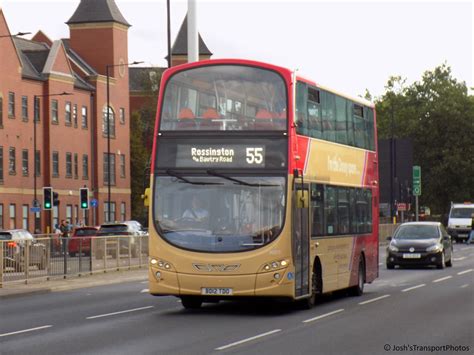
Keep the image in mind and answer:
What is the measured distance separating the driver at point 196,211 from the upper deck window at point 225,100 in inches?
49.2

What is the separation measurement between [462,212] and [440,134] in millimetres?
42930

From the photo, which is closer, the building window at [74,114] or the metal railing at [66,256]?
the metal railing at [66,256]

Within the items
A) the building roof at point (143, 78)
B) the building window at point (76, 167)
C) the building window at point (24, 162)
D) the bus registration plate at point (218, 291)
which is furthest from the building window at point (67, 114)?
the bus registration plate at point (218, 291)

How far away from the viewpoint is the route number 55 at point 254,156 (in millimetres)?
22969

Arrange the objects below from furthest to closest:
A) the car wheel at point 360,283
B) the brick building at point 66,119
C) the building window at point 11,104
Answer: the brick building at point 66,119, the building window at point 11,104, the car wheel at point 360,283

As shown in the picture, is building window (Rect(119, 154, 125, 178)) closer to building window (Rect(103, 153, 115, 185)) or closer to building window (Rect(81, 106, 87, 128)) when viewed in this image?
building window (Rect(103, 153, 115, 185))

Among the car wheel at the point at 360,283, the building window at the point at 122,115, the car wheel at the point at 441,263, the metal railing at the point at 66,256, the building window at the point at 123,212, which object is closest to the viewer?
the car wheel at the point at 360,283

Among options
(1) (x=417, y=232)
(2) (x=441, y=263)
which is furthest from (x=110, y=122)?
(2) (x=441, y=263)

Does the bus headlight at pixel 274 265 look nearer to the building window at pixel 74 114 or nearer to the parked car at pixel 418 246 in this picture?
the parked car at pixel 418 246

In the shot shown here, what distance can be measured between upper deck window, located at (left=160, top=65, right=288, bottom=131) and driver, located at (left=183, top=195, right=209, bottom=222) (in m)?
1.25

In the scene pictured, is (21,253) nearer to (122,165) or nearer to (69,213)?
(69,213)

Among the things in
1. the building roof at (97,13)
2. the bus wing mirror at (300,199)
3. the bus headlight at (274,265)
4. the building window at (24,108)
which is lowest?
the bus headlight at (274,265)

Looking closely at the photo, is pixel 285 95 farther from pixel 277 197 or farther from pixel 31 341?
pixel 31 341

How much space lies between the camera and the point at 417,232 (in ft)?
149
